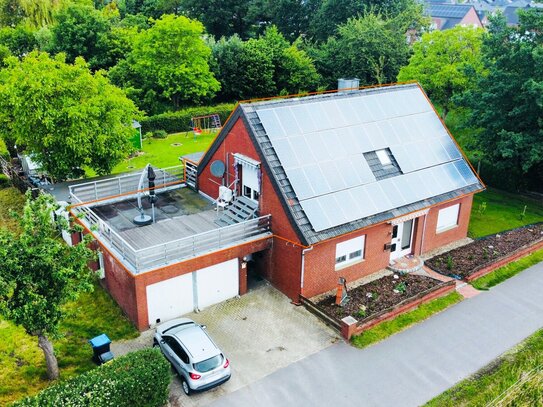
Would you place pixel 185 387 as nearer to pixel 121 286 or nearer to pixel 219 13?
pixel 121 286

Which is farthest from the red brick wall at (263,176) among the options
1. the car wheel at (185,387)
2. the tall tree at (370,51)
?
the tall tree at (370,51)

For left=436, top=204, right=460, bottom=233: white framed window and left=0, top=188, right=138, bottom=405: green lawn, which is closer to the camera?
left=0, top=188, right=138, bottom=405: green lawn

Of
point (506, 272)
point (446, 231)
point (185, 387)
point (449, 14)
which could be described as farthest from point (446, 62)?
point (449, 14)

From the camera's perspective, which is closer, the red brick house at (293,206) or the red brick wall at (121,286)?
the red brick wall at (121,286)

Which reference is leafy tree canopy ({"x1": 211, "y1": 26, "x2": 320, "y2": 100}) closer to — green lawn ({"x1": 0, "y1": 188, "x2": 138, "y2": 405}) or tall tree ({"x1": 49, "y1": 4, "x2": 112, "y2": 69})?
tall tree ({"x1": 49, "y1": 4, "x2": 112, "y2": 69})

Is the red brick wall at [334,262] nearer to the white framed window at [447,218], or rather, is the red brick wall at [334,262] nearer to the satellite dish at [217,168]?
the white framed window at [447,218]

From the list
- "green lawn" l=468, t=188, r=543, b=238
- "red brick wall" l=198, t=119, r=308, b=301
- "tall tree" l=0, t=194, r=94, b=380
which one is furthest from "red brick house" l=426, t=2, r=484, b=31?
"tall tree" l=0, t=194, r=94, b=380

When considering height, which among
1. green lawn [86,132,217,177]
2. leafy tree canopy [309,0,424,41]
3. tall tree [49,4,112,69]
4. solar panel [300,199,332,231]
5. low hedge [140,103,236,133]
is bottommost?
green lawn [86,132,217,177]
